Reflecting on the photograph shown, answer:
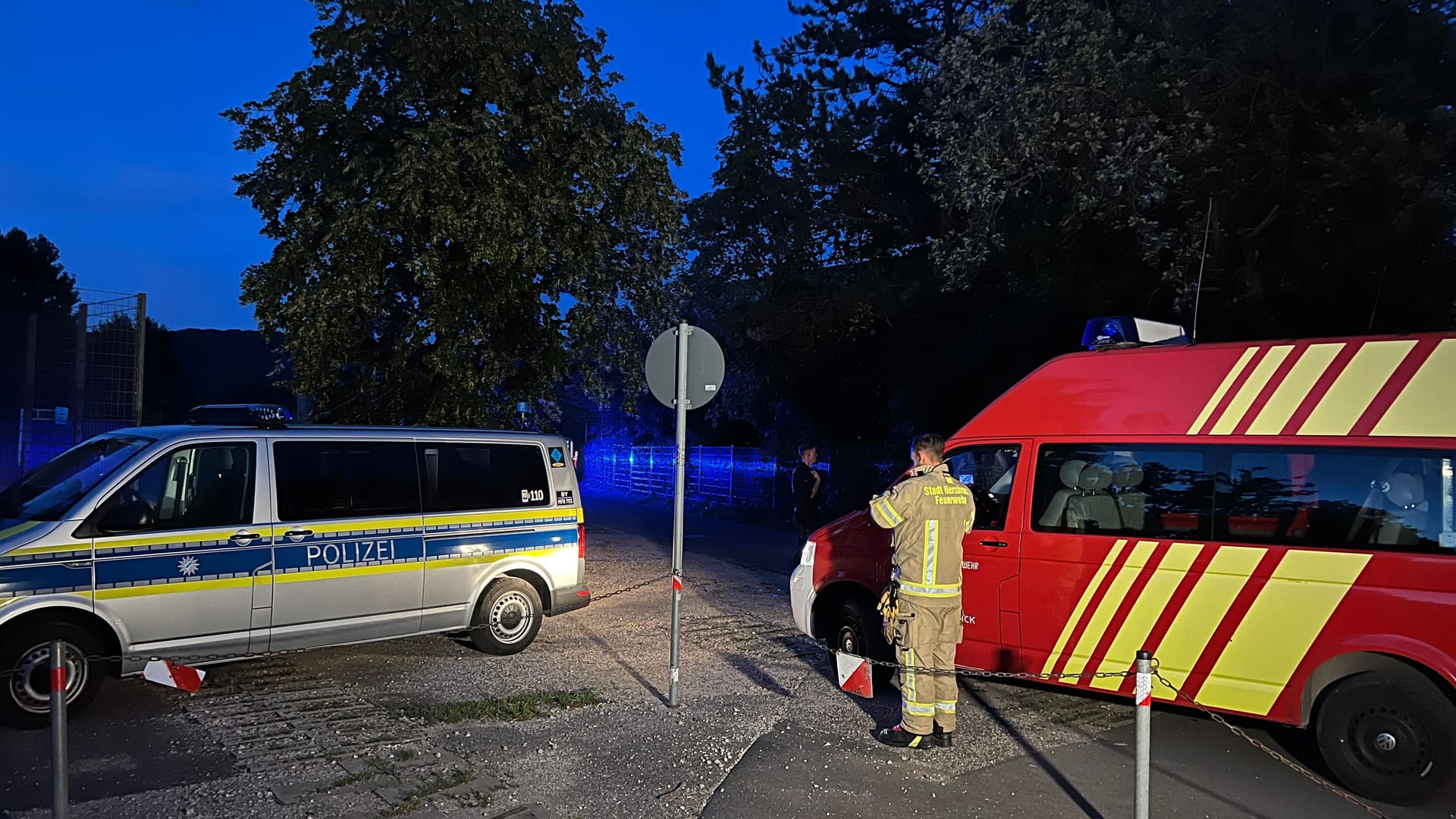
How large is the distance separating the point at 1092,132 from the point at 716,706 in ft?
31.7

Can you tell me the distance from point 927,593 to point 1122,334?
→ 2.39 metres

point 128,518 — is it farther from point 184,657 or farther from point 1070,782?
point 1070,782

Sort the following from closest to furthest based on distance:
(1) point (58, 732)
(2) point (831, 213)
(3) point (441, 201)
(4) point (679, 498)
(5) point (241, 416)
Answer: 1. (1) point (58, 732)
2. (4) point (679, 498)
3. (5) point (241, 416)
4. (3) point (441, 201)
5. (2) point (831, 213)

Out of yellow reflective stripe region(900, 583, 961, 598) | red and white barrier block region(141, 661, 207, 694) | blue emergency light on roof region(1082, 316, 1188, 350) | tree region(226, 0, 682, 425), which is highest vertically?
tree region(226, 0, 682, 425)

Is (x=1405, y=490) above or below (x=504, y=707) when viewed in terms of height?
above

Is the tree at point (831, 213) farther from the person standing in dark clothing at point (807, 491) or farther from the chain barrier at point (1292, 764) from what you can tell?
the chain barrier at point (1292, 764)

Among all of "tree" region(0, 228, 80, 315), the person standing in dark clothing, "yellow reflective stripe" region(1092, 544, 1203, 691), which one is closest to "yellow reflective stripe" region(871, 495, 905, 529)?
"yellow reflective stripe" region(1092, 544, 1203, 691)

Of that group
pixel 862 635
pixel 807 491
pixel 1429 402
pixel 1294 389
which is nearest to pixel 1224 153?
pixel 807 491

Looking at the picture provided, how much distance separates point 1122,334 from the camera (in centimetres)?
681

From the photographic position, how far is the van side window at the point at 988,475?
6828mm

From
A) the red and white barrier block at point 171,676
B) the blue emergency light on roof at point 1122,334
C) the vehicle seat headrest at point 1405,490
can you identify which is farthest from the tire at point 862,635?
the red and white barrier block at point 171,676

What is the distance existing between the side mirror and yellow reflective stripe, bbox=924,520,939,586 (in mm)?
5063

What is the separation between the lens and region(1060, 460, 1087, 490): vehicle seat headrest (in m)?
6.54

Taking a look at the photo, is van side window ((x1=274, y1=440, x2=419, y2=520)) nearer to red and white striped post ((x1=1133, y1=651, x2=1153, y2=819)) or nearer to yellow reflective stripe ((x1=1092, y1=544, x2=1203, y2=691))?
yellow reflective stripe ((x1=1092, y1=544, x2=1203, y2=691))
